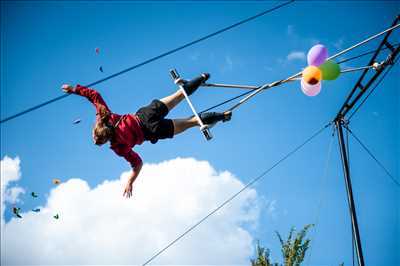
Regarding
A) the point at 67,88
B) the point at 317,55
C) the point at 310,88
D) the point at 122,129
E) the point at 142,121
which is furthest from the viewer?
the point at 310,88

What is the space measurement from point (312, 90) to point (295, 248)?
4.16 meters

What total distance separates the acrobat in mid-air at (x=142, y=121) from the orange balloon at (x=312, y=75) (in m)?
0.96

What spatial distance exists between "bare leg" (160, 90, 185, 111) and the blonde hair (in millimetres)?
645

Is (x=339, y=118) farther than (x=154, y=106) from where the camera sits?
Yes

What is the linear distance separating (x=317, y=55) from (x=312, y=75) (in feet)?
1.13

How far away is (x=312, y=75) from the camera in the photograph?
371cm

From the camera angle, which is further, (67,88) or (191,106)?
(191,106)

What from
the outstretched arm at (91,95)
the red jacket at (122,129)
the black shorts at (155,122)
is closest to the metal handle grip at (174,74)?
the black shorts at (155,122)

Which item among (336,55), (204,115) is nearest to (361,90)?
(336,55)

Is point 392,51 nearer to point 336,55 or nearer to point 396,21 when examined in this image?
point 396,21

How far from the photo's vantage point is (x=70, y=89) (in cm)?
341

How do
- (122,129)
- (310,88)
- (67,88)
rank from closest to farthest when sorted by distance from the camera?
(67,88) < (122,129) < (310,88)

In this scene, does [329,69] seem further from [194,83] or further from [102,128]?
[102,128]

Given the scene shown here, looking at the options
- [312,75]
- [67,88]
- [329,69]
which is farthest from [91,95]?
[329,69]
